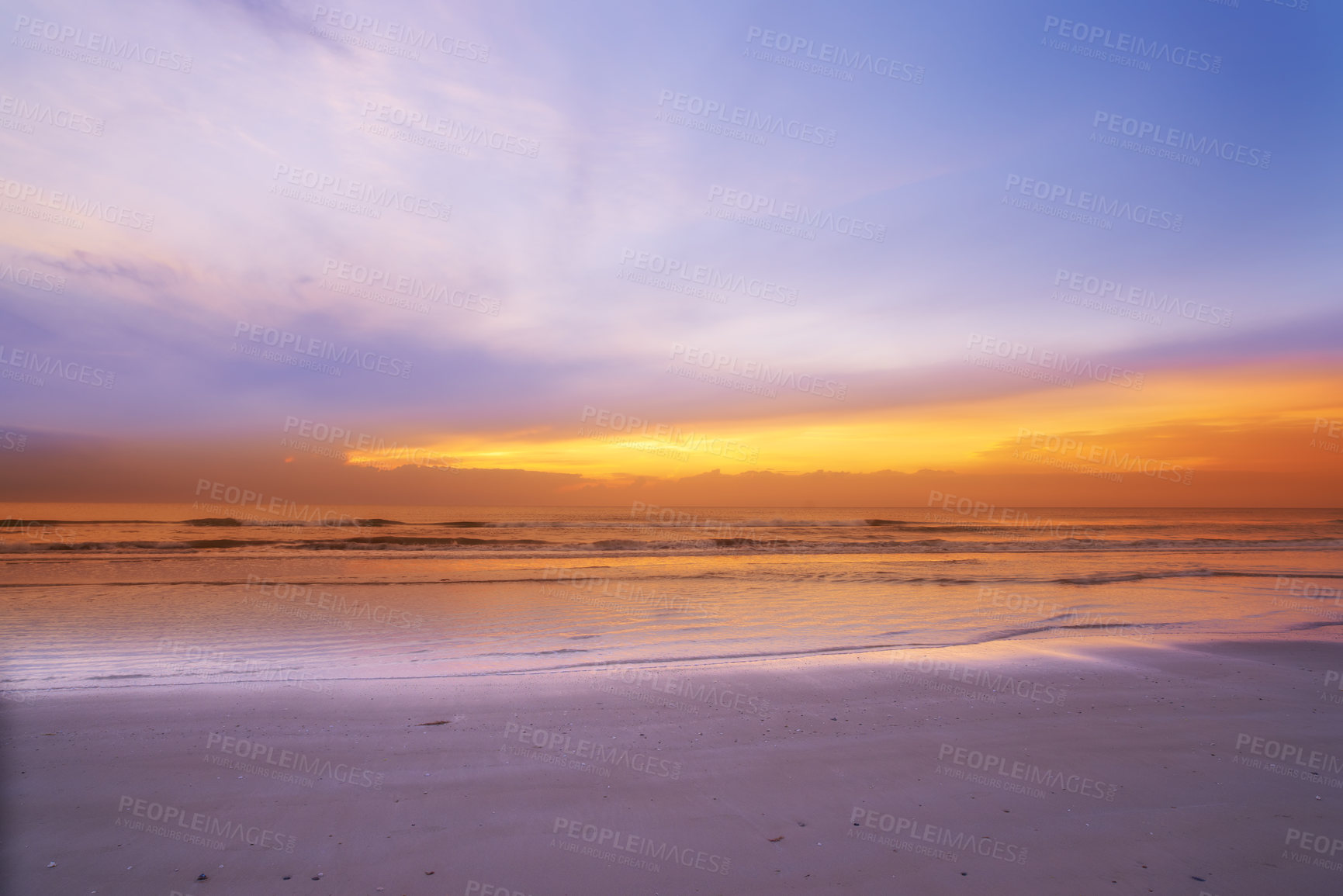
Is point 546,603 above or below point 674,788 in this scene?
below

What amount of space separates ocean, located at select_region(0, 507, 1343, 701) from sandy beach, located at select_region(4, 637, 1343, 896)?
177 centimetres

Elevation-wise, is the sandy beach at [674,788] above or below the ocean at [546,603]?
above

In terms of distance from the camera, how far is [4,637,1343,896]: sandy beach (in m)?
3.90

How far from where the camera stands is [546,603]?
1528cm

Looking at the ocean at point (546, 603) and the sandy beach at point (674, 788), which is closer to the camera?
the sandy beach at point (674, 788)

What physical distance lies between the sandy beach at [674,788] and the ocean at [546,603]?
1767 millimetres

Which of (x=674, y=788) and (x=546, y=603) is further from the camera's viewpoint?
(x=546, y=603)

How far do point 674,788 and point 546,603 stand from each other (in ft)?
35.5

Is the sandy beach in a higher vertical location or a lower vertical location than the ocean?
higher

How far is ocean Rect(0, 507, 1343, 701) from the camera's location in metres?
9.41

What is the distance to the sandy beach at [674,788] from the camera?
12.8ft

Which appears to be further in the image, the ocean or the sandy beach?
the ocean

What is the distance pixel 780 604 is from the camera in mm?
15227

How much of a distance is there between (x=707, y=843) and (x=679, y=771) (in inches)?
43.0
